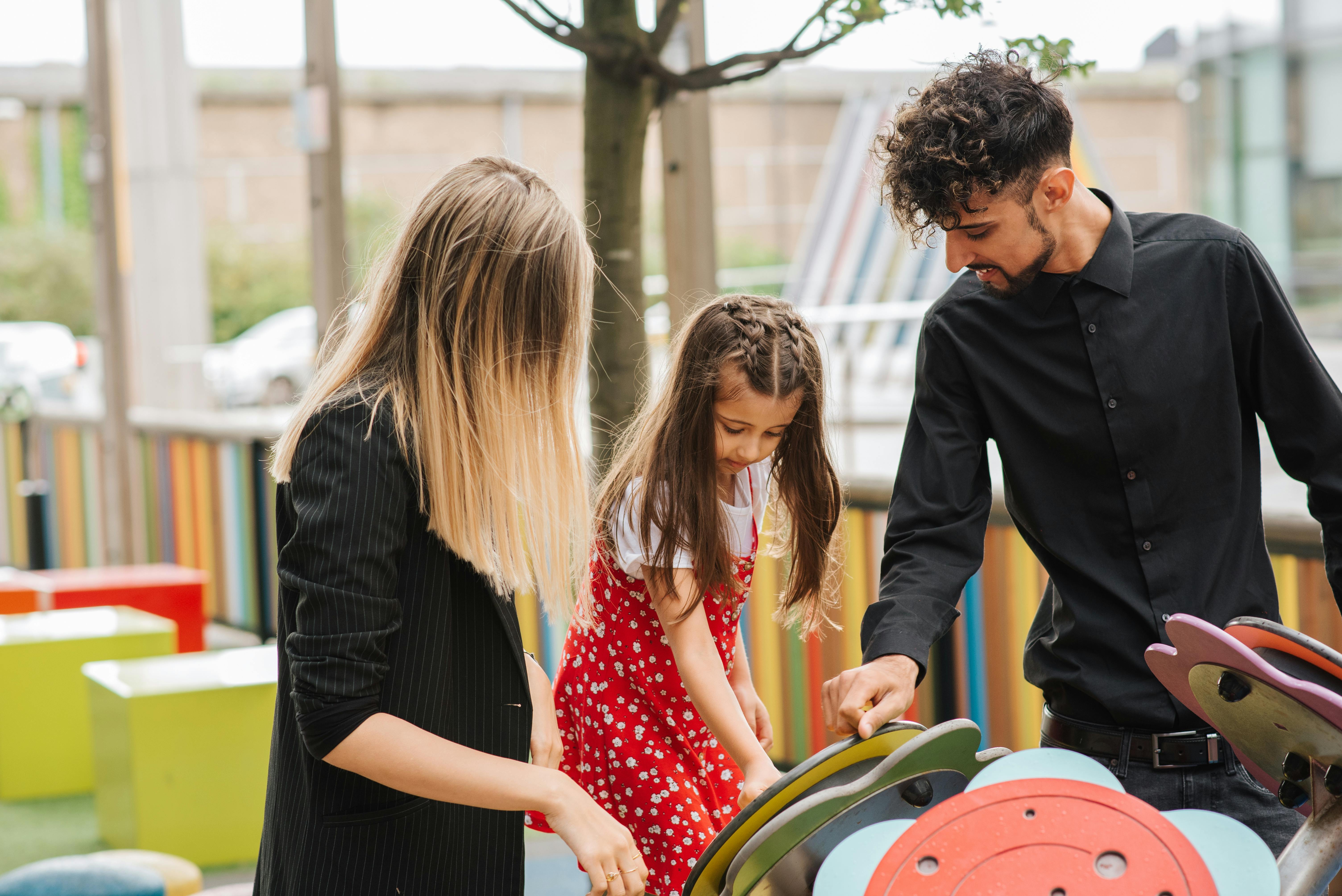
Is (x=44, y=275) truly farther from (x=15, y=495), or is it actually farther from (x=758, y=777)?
(x=758, y=777)

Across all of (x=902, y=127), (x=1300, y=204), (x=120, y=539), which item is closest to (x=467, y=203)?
(x=902, y=127)

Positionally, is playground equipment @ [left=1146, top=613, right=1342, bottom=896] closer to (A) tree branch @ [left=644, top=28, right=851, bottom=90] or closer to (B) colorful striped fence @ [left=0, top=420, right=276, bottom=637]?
(A) tree branch @ [left=644, top=28, right=851, bottom=90]

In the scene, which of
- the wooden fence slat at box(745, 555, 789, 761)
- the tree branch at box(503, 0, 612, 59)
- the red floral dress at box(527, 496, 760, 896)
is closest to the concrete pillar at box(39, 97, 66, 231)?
the wooden fence slat at box(745, 555, 789, 761)

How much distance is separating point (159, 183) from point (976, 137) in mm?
7397

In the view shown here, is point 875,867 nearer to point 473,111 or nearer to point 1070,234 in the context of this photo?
point 1070,234

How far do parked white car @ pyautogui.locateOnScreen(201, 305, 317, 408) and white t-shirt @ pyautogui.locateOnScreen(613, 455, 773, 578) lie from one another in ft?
52.3

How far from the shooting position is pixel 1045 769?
1230 millimetres

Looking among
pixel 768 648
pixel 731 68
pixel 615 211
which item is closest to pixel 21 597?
pixel 768 648

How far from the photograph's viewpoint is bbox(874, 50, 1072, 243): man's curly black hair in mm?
1615

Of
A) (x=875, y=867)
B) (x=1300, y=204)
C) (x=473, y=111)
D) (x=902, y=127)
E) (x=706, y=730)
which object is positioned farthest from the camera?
(x=473, y=111)

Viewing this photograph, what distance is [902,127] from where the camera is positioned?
5.56 ft

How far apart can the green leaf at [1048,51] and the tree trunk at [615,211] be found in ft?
2.55

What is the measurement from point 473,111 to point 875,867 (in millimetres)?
24563

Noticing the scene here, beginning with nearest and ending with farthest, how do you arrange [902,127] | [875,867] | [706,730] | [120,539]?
1. [875,867]
2. [902,127]
3. [706,730]
4. [120,539]
